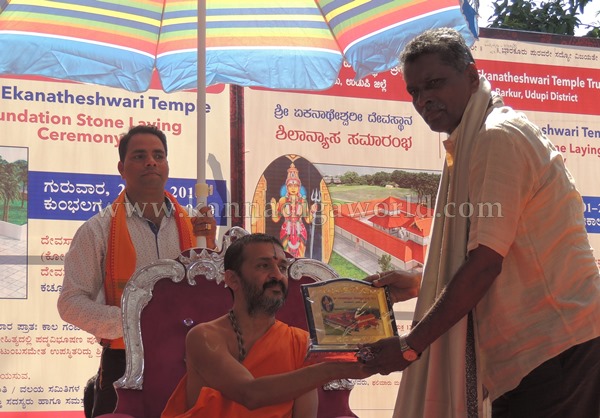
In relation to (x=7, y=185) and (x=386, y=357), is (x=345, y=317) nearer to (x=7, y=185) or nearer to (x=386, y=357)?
(x=386, y=357)

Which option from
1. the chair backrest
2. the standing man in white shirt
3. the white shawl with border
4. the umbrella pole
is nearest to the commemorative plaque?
the white shawl with border

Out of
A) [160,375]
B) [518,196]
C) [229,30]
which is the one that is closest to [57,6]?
[229,30]

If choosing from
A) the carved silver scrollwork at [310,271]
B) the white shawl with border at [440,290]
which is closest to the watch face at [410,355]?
the white shawl with border at [440,290]

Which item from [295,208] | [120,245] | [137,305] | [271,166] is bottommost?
[137,305]

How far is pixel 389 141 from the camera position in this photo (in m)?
6.34

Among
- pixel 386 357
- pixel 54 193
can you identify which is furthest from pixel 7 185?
pixel 386 357

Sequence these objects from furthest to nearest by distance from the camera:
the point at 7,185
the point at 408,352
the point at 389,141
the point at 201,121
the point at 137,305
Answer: the point at 389,141 → the point at 7,185 → the point at 201,121 → the point at 137,305 → the point at 408,352

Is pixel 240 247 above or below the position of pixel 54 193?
below

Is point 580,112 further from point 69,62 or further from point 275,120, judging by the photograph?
point 69,62

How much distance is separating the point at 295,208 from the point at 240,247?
2.48 m

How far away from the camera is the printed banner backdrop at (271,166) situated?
5.55 m

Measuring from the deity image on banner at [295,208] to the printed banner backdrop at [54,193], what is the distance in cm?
30

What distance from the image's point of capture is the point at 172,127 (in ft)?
19.4

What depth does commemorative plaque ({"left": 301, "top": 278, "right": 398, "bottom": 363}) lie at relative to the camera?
283 cm
